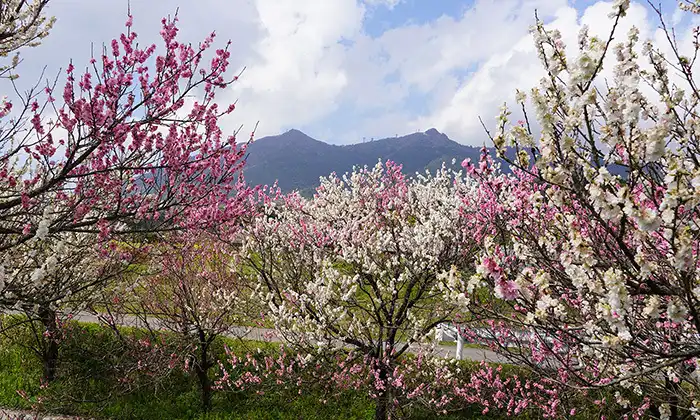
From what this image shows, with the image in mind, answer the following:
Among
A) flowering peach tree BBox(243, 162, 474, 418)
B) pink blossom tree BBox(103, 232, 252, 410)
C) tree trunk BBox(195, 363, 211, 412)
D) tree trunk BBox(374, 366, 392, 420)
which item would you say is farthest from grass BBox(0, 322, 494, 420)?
flowering peach tree BBox(243, 162, 474, 418)

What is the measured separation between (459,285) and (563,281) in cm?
98

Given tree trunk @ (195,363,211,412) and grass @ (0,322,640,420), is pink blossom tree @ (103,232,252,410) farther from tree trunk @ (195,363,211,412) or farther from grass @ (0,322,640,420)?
grass @ (0,322,640,420)

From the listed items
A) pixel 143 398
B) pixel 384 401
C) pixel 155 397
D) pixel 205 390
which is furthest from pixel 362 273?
pixel 143 398

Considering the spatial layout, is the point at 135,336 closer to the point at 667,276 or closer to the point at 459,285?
the point at 459,285

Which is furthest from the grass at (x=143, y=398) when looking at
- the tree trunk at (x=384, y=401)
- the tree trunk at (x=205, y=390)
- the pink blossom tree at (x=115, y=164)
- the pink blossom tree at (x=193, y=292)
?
the pink blossom tree at (x=115, y=164)

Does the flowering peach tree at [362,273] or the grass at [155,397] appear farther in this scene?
the grass at [155,397]

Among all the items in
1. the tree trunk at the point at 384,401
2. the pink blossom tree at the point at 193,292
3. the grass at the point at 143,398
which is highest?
the pink blossom tree at the point at 193,292

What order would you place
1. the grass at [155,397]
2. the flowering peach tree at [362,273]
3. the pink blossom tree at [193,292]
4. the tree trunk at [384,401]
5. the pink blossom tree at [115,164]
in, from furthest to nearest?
the grass at [155,397], the pink blossom tree at [193,292], the tree trunk at [384,401], the flowering peach tree at [362,273], the pink blossom tree at [115,164]

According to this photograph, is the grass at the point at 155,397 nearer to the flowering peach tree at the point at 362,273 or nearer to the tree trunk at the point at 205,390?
the tree trunk at the point at 205,390

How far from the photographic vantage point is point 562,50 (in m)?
2.96

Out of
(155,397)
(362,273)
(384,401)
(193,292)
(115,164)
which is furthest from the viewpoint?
(155,397)

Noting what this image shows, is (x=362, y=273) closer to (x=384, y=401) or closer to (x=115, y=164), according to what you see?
(x=384, y=401)

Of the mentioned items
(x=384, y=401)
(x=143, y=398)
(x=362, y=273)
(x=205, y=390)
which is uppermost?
(x=362, y=273)

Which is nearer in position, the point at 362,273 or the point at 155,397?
the point at 362,273
